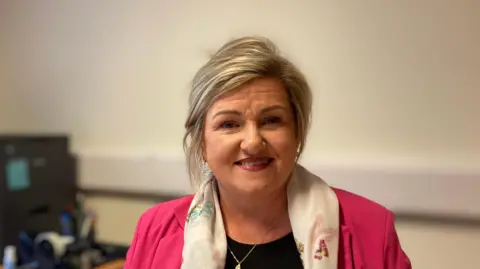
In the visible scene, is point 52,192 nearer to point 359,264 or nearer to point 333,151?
point 333,151

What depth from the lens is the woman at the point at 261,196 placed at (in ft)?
4.15

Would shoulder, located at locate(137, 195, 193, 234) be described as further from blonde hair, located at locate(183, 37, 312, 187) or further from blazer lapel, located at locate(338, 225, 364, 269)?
blazer lapel, located at locate(338, 225, 364, 269)

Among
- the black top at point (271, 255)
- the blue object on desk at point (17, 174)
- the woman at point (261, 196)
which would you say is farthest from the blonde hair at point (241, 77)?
the blue object on desk at point (17, 174)

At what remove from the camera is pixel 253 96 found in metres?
1.27

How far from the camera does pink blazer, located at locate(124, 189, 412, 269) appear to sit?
→ 4.10 ft

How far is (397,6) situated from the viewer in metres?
1.71

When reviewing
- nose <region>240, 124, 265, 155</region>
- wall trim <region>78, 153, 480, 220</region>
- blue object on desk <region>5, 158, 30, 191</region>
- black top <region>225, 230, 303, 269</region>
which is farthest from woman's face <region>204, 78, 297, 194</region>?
blue object on desk <region>5, 158, 30, 191</region>

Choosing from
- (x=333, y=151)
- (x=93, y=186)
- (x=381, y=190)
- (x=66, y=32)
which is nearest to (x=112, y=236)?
(x=93, y=186)

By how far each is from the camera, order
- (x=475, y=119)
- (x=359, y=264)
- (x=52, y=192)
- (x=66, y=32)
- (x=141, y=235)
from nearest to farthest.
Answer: (x=359, y=264)
(x=141, y=235)
(x=475, y=119)
(x=52, y=192)
(x=66, y=32)

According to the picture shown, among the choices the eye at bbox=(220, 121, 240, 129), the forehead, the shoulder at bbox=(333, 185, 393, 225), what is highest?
the forehead

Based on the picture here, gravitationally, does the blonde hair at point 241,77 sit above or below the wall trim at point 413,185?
above

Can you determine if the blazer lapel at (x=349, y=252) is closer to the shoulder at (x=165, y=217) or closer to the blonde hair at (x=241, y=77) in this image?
the blonde hair at (x=241, y=77)

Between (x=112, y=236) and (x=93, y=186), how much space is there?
250mm

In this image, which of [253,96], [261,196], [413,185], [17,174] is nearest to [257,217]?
[261,196]
